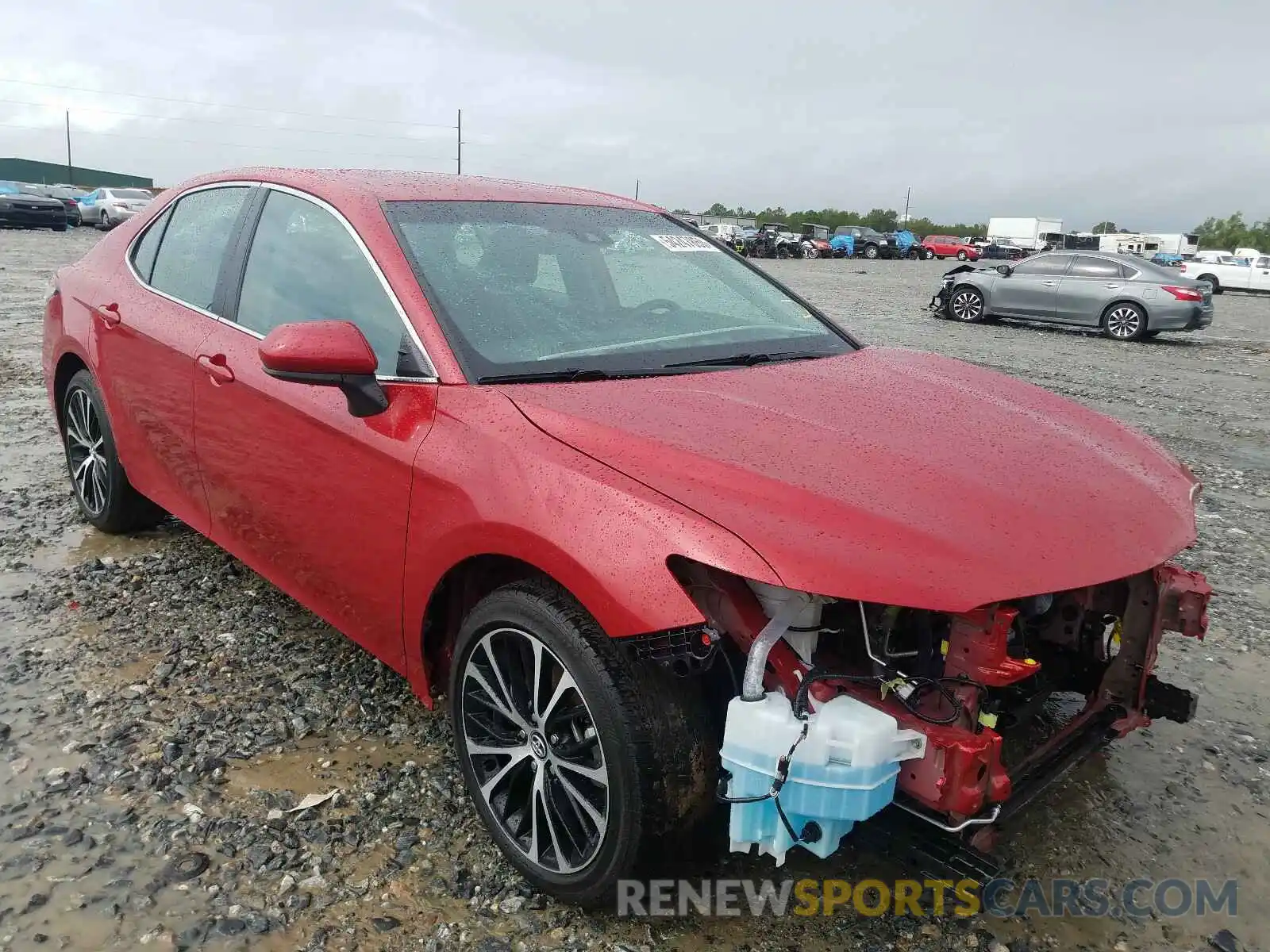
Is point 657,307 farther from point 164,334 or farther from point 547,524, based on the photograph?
point 164,334

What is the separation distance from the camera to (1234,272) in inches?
1299

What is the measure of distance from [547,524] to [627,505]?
0.20 m

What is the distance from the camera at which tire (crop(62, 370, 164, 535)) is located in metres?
4.25

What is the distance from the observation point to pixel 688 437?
223 cm

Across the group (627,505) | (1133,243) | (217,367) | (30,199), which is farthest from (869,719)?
(1133,243)

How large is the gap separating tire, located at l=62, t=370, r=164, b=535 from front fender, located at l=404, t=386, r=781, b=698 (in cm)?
236

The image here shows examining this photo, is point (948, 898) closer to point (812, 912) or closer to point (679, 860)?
point (812, 912)

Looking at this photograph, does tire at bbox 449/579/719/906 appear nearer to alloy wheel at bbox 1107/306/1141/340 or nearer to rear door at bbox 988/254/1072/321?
alloy wheel at bbox 1107/306/1141/340

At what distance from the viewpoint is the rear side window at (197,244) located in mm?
3559

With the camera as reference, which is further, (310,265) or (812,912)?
(310,265)

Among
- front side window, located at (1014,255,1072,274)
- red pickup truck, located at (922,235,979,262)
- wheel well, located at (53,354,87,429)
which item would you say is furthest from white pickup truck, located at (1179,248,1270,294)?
wheel well, located at (53,354,87,429)

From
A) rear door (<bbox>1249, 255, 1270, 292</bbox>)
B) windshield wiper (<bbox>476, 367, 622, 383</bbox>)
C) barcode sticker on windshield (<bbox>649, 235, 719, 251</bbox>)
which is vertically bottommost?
windshield wiper (<bbox>476, 367, 622, 383</bbox>)

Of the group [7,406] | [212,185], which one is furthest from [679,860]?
[7,406]

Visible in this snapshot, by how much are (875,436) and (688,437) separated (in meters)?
0.49
